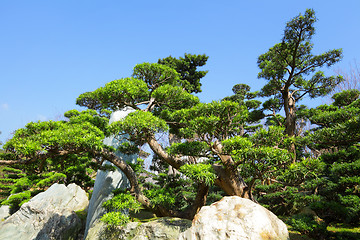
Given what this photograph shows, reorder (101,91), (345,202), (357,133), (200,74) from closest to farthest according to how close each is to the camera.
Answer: (357,133) → (345,202) → (101,91) → (200,74)

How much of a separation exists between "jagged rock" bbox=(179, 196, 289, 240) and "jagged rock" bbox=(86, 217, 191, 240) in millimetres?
1752

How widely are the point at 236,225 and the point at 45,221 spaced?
7.84 metres

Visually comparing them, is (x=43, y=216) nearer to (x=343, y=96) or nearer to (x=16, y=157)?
(x=16, y=157)

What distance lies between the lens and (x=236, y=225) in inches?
150

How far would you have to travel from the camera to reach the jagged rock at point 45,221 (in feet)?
25.3

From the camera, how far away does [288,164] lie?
17.0 ft

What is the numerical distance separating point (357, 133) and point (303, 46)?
458 cm

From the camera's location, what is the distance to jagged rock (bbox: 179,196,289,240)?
3.70 m

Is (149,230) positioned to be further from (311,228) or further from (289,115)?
(289,115)

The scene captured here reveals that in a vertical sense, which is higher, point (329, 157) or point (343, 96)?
point (343, 96)

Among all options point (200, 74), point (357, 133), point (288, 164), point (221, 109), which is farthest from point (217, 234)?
point (200, 74)

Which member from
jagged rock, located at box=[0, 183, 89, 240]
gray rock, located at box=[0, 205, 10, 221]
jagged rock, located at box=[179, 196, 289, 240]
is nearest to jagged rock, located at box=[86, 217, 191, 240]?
jagged rock, located at box=[179, 196, 289, 240]

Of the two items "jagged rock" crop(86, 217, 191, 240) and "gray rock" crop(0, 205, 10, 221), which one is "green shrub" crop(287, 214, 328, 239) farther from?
"gray rock" crop(0, 205, 10, 221)

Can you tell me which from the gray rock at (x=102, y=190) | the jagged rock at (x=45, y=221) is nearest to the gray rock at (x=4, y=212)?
the jagged rock at (x=45, y=221)
